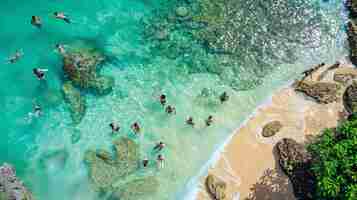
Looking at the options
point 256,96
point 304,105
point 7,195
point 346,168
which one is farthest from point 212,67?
point 7,195

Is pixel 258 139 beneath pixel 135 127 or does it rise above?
beneath

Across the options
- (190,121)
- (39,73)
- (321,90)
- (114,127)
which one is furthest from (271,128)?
(39,73)

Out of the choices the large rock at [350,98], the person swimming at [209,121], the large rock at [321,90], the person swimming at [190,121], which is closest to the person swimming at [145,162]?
the person swimming at [190,121]

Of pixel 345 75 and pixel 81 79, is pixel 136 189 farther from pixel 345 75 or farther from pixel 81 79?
pixel 345 75

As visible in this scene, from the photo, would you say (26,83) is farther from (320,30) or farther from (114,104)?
(320,30)

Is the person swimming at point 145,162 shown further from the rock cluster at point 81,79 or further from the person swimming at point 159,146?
the rock cluster at point 81,79

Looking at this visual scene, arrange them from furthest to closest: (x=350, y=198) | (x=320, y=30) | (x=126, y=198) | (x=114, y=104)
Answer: (x=320, y=30)
(x=114, y=104)
(x=126, y=198)
(x=350, y=198)
